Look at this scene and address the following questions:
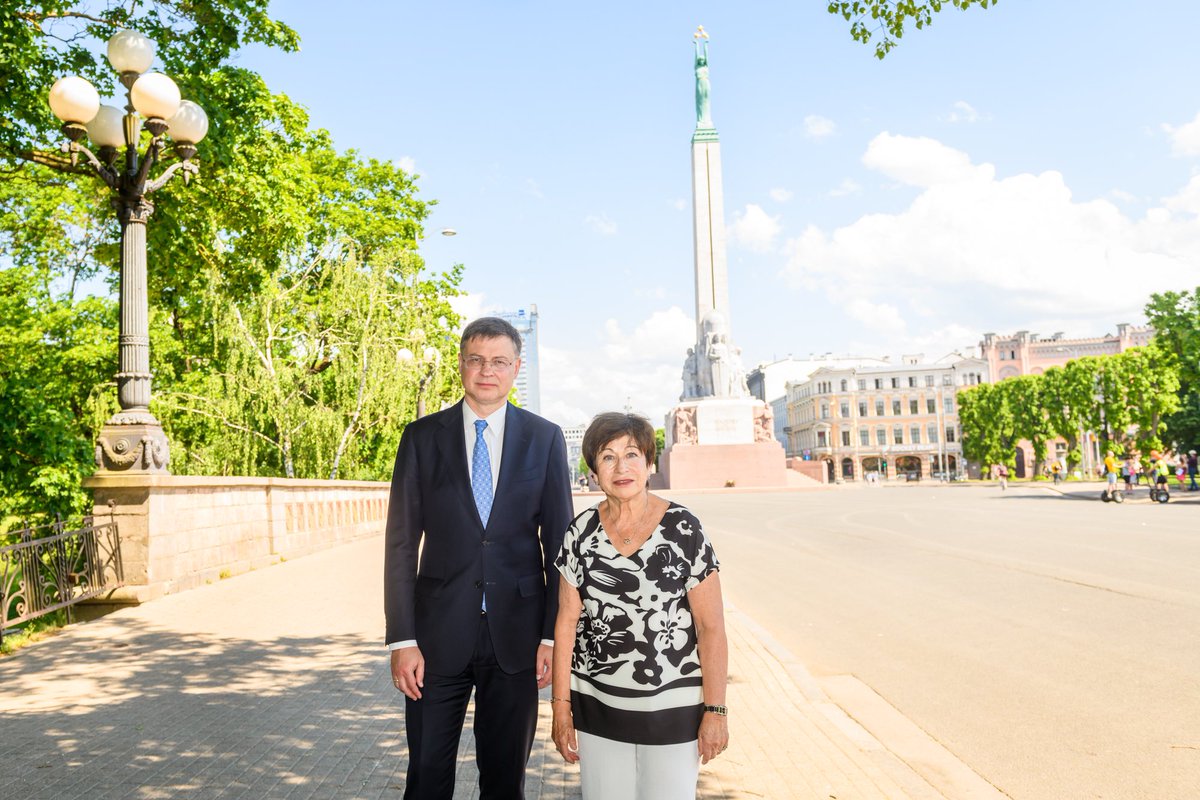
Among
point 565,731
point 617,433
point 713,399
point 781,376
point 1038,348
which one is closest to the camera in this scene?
point 565,731

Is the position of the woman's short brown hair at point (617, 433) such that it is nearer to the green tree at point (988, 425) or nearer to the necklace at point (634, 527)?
the necklace at point (634, 527)

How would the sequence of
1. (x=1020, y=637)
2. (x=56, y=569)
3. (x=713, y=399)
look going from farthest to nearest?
(x=713, y=399)
(x=56, y=569)
(x=1020, y=637)

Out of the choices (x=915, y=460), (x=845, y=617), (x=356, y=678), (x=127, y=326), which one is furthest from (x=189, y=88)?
(x=915, y=460)

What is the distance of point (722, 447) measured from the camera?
55062 mm

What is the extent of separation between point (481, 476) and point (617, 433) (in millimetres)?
606

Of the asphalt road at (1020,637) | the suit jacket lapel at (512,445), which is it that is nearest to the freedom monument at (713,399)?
the asphalt road at (1020,637)

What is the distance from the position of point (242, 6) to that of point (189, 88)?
1.29 m

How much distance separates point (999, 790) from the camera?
4.69m

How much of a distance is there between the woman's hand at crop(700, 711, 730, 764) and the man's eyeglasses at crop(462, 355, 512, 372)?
1.36 metres

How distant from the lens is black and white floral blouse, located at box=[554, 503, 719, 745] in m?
2.80

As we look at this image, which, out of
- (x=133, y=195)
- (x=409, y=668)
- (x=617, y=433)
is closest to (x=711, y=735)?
(x=617, y=433)

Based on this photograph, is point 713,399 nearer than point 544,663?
No

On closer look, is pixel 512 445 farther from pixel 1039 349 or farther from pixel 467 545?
pixel 1039 349

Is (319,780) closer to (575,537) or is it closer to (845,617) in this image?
(575,537)
